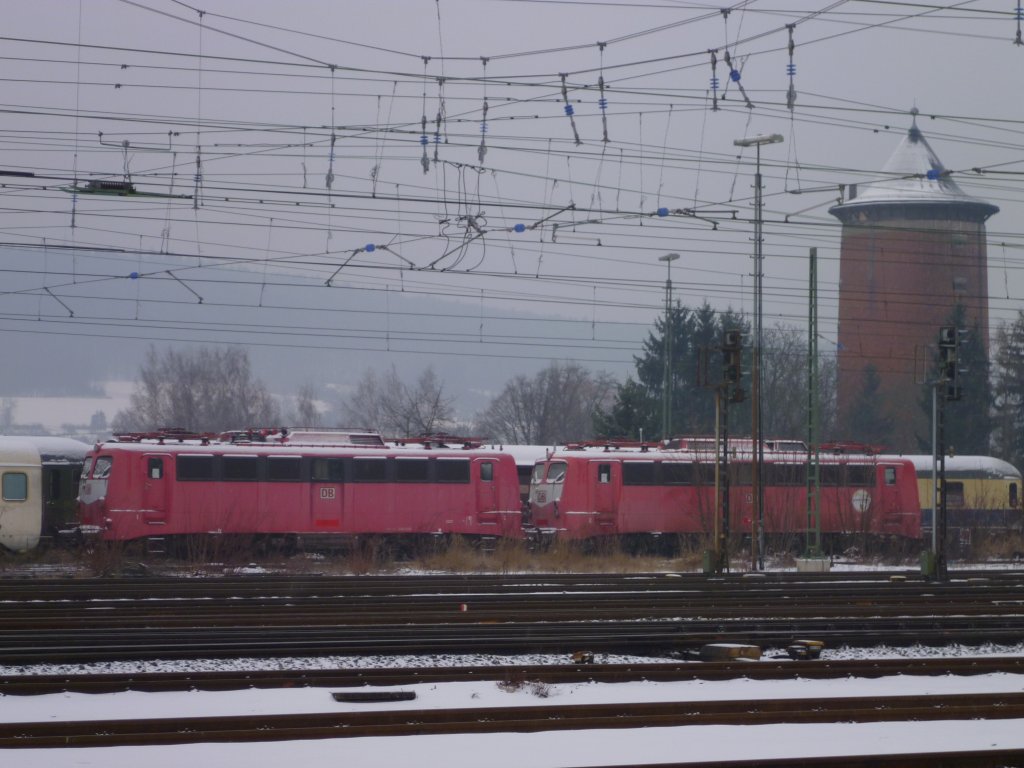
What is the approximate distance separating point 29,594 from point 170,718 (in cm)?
1187

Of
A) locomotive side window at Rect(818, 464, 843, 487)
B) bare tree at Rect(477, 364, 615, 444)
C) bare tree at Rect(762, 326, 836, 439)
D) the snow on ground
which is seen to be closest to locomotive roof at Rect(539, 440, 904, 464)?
locomotive side window at Rect(818, 464, 843, 487)

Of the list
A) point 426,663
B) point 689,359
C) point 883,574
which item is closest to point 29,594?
point 426,663

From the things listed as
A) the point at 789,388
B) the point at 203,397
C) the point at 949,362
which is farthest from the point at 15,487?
the point at 203,397

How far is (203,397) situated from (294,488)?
72.9 metres

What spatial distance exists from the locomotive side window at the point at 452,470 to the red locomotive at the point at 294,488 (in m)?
0.03

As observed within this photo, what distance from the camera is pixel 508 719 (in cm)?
Result: 1191

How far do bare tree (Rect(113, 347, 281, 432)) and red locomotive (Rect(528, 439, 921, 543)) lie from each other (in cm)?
5991

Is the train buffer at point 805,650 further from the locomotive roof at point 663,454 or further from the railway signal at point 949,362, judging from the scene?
the locomotive roof at point 663,454

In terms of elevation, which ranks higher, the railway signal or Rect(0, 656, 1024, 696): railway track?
the railway signal

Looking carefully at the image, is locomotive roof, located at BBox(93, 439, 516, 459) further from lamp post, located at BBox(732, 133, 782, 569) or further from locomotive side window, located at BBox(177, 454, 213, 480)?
lamp post, located at BBox(732, 133, 782, 569)

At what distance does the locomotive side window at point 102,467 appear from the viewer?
32688 mm

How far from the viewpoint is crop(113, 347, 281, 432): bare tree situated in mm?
Result: 98750

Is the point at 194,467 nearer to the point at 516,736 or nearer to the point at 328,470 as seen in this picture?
the point at 328,470

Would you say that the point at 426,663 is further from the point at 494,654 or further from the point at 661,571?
the point at 661,571
